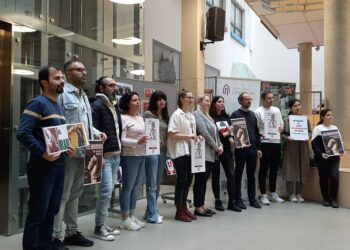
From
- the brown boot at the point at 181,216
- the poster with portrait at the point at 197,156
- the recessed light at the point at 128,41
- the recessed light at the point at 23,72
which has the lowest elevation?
the brown boot at the point at 181,216

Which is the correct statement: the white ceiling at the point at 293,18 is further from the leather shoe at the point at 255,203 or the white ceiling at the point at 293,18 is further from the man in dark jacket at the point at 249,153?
the leather shoe at the point at 255,203

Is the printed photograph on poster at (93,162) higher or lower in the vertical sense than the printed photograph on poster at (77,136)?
lower

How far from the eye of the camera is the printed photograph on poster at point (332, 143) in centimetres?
554

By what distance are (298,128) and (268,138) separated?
0.52 meters

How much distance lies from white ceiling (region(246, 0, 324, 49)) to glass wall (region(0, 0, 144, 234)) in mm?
4377

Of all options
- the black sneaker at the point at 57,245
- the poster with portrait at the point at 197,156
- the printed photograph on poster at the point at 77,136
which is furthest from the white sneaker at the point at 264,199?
the printed photograph on poster at the point at 77,136

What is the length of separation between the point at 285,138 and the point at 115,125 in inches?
121

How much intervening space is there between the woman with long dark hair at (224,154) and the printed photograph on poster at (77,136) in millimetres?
2385

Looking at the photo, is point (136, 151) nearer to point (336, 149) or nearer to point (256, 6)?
point (336, 149)

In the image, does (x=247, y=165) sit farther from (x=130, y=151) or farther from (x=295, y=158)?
(x=130, y=151)

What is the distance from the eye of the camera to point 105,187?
370 centimetres

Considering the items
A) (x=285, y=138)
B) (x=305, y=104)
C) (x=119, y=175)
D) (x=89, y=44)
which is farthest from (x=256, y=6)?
(x=119, y=175)

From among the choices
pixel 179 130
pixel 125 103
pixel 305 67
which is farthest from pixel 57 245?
pixel 305 67

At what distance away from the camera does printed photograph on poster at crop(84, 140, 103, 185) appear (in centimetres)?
332
